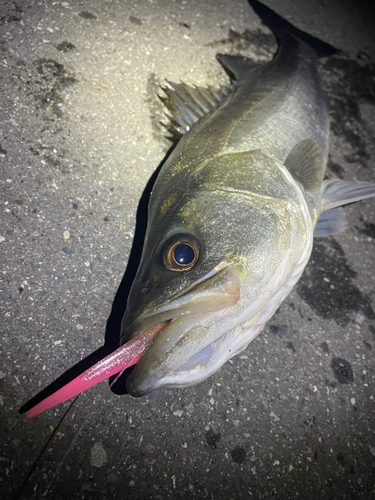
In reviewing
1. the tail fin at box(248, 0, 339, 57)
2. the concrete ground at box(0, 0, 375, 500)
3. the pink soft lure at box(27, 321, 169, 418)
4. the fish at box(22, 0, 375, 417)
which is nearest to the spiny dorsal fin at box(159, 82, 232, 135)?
the fish at box(22, 0, 375, 417)

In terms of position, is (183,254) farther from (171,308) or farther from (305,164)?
(305,164)

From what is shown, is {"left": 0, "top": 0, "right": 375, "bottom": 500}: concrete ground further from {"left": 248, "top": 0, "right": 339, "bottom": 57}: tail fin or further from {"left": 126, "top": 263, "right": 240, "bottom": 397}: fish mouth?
{"left": 248, "top": 0, "right": 339, "bottom": 57}: tail fin

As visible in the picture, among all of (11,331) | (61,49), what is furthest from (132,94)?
(11,331)

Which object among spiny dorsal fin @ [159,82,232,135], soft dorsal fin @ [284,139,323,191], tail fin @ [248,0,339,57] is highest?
tail fin @ [248,0,339,57]

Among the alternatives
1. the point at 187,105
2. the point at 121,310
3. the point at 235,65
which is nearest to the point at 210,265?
the point at 121,310

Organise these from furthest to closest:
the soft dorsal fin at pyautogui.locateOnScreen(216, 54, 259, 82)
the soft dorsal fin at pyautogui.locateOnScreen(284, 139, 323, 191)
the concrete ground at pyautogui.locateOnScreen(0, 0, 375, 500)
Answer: the soft dorsal fin at pyautogui.locateOnScreen(216, 54, 259, 82) → the soft dorsal fin at pyautogui.locateOnScreen(284, 139, 323, 191) → the concrete ground at pyautogui.locateOnScreen(0, 0, 375, 500)

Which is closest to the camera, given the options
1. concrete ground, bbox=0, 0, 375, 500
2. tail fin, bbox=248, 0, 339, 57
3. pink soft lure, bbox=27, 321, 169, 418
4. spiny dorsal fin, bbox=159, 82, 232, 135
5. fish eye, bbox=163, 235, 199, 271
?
pink soft lure, bbox=27, 321, 169, 418

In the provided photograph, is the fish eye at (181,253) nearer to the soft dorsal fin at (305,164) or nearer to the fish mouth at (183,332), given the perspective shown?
the fish mouth at (183,332)
